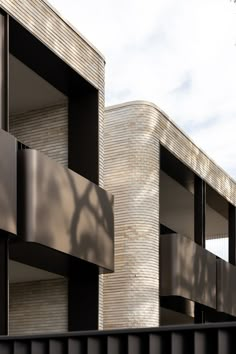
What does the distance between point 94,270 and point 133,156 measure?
3.37 m

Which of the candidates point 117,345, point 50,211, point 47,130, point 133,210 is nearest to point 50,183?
point 50,211

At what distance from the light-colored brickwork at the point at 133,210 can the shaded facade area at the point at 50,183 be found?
1710 mm

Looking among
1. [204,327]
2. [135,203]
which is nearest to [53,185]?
[135,203]

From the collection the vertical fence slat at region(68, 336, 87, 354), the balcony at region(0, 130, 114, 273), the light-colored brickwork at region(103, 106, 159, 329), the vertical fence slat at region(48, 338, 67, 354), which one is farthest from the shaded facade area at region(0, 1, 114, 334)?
the vertical fence slat at region(68, 336, 87, 354)

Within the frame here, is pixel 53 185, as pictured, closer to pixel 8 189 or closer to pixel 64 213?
pixel 64 213

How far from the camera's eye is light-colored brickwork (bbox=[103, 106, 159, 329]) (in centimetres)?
1645

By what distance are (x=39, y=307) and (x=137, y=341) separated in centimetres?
1068

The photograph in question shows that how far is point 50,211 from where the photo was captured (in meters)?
12.4

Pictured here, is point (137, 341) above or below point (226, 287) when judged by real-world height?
below

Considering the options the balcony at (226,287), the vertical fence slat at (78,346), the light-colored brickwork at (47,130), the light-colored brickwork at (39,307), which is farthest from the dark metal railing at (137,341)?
the balcony at (226,287)

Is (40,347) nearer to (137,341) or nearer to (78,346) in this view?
(78,346)

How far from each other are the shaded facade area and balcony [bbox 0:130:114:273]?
2cm

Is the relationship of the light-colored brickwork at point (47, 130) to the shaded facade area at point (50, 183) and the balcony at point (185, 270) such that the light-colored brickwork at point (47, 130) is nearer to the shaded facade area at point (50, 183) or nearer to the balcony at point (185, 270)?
the shaded facade area at point (50, 183)

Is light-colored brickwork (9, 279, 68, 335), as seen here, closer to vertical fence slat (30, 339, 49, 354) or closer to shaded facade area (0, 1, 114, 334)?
shaded facade area (0, 1, 114, 334)
